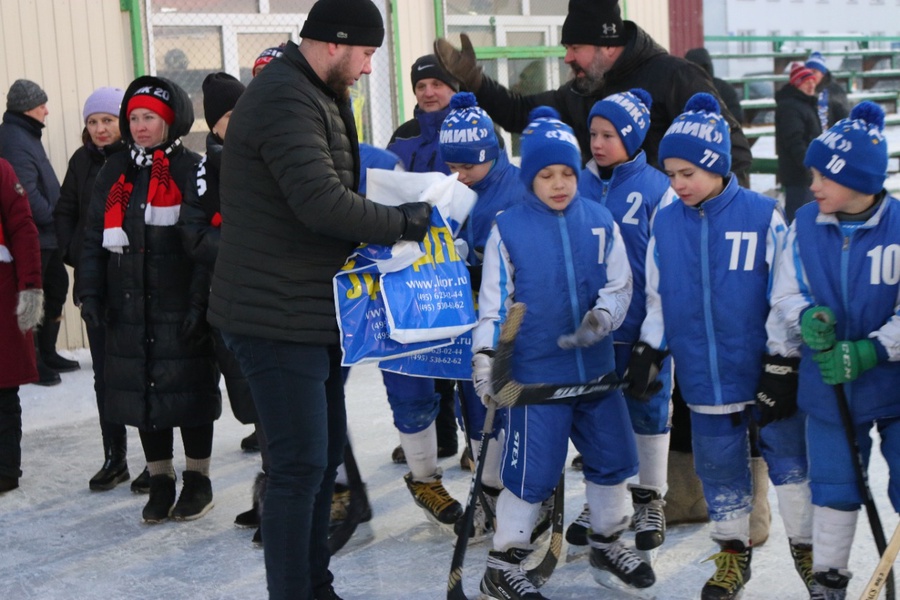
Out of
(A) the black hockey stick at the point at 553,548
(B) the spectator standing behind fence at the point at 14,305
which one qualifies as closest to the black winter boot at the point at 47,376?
(B) the spectator standing behind fence at the point at 14,305

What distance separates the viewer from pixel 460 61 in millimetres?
4461

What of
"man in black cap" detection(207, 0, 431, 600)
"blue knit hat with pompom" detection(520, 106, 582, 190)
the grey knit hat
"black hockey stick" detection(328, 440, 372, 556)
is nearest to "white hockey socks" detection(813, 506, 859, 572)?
"blue knit hat with pompom" detection(520, 106, 582, 190)

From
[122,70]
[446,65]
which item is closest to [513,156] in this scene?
[122,70]

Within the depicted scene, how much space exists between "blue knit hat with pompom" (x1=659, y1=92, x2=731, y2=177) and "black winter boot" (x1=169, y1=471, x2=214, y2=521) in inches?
90.7

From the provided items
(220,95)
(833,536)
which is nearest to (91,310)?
(220,95)

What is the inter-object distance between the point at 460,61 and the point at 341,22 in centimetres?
162

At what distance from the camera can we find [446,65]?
443cm

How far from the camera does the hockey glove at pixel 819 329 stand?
114 inches

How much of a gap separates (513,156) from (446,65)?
539 cm

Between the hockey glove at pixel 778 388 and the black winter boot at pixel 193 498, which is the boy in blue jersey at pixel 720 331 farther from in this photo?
the black winter boot at pixel 193 498

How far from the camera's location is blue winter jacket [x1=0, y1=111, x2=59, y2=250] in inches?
268

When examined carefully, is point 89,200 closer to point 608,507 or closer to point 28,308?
point 28,308

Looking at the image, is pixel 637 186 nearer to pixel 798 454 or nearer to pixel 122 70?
pixel 798 454

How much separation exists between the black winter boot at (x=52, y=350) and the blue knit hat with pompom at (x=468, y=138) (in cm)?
431
